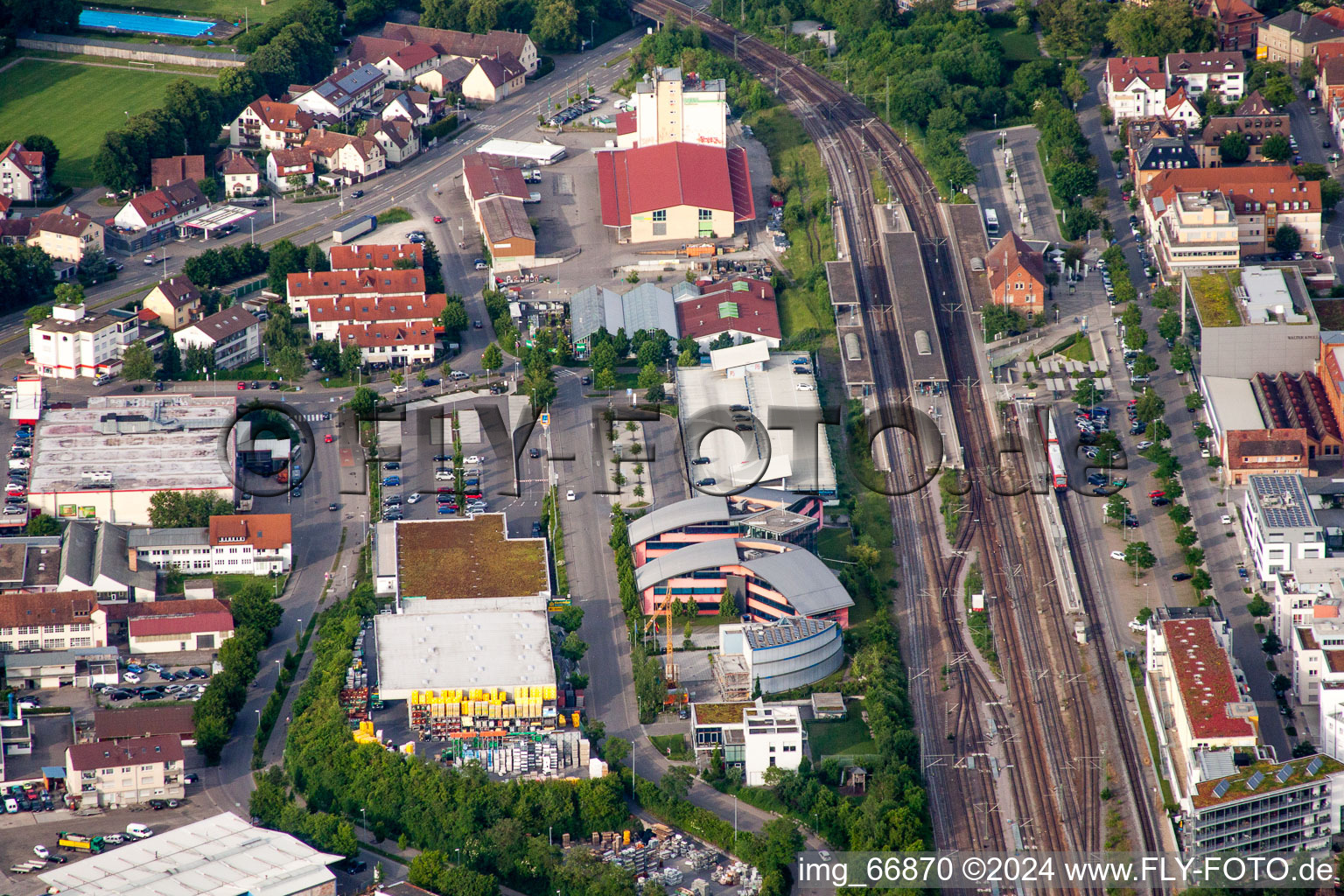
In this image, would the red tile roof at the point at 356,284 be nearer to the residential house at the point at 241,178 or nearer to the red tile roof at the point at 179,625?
the residential house at the point at 241,178

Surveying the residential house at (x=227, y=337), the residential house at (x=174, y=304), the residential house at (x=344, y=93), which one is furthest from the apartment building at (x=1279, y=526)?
the residential house at (x=344, y=93)

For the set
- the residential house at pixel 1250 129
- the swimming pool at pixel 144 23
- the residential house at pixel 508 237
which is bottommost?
the residential house at pixel 508 237

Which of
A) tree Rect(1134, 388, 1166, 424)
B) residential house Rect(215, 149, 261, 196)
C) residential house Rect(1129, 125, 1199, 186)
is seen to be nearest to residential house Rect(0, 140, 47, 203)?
residential house Rect(215, 149, 261, 196)

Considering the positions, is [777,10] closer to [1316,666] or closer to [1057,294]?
[1057,294]

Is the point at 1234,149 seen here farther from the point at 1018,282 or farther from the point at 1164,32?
the point at 1018,282

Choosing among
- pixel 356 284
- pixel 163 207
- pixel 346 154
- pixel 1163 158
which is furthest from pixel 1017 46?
pixel 163 207
